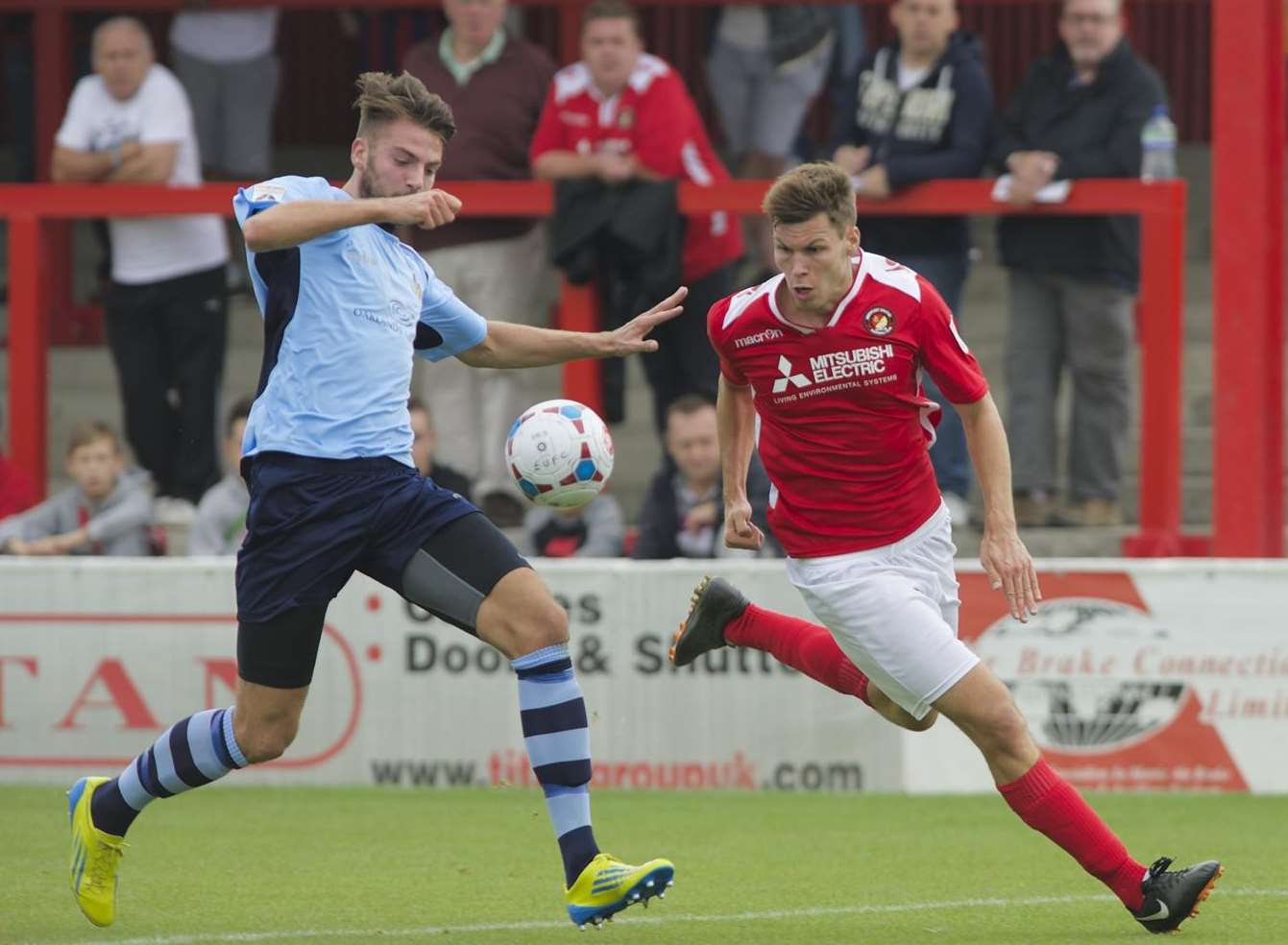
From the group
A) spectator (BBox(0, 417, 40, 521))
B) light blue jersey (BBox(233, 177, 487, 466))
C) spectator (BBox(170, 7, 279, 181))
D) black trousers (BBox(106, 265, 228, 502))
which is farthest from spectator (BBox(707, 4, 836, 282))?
light blue jersey (BBox(233, 177, 487, 466))

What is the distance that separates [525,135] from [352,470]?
205 inches

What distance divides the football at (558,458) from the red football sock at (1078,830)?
5.23ft

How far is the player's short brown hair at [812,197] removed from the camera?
598 cm

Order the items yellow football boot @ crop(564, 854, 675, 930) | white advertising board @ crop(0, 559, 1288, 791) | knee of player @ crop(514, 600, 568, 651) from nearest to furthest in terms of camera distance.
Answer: yellow football boot @ crop(564, 854, 675, 930) → knee of player @ crop(514, 600, 568, 651) → white advertising board @ crop(0, 559, 1288, 791)

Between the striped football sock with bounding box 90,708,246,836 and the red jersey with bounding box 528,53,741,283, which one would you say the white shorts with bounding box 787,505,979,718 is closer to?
the striped football sock with bounding box 90,708,246,836

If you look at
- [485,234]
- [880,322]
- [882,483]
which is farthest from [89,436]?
[880,322]

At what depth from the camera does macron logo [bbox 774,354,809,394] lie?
20.5 ft

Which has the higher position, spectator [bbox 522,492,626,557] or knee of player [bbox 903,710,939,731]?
knee of player [bbox 903,710,939,731]

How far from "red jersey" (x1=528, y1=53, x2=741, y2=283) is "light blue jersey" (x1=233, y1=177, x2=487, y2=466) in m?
4.45

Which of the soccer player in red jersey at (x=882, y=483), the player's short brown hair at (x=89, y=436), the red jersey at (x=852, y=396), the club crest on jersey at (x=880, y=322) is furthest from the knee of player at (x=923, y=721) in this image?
the player's short brown hair at (x=89, y=436)

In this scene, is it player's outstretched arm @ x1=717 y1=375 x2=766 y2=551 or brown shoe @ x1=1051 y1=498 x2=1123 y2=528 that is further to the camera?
brown shoe @ x1=1051 y1=498 x2=1123 y2=528

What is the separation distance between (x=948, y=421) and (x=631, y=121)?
2.03 metres

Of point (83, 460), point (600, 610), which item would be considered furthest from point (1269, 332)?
point (83, 460)

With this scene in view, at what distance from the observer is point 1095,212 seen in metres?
10.4
